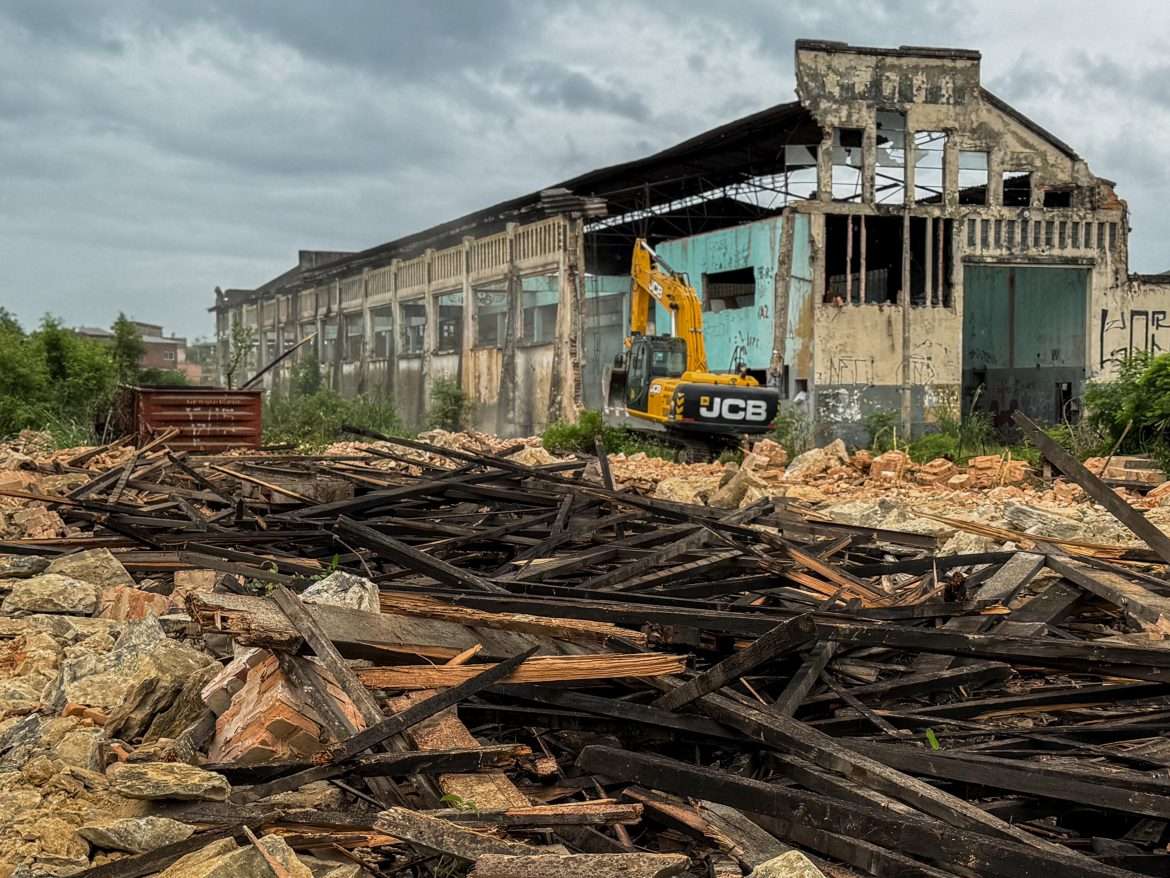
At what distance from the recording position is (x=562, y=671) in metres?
4.29

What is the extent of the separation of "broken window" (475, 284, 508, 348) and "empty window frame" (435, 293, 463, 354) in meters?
0.92

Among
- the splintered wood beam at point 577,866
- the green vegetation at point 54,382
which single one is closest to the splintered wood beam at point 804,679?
the splintered wood beam at point 577,866

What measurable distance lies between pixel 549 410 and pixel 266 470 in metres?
15.6

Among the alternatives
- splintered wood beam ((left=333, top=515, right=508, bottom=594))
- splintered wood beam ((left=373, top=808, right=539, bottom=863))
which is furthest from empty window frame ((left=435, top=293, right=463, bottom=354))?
splintered wood beam ((left=373, top=808, right=539, bottom=863))

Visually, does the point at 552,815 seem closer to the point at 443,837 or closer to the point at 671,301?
the point at 443,837

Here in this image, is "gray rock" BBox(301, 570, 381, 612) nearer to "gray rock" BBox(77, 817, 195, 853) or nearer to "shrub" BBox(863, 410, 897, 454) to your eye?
"gray rock" BBox(77, 817, 195, 853)

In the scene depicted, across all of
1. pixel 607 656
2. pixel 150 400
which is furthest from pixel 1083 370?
pixel 607 656

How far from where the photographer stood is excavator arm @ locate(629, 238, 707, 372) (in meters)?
19.8

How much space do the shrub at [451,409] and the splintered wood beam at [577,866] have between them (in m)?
26.3

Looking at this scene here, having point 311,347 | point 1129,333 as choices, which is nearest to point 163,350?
point 311,347

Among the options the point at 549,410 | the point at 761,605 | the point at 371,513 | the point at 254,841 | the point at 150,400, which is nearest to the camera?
the point at 254,841

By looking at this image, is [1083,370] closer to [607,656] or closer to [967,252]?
[967,252]

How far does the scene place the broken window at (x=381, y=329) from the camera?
36.2 metres

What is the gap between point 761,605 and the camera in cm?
572
